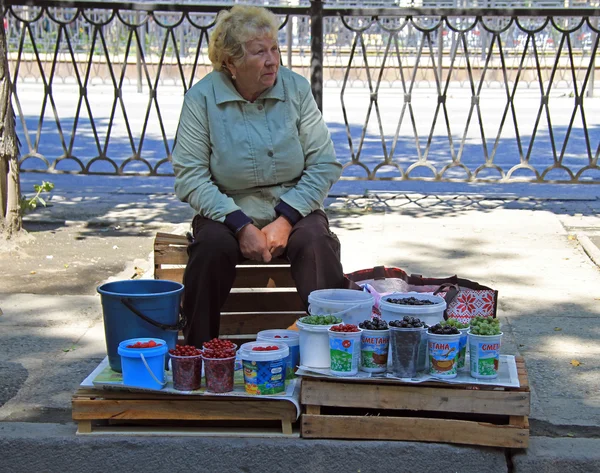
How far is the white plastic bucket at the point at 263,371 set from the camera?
11.0ft

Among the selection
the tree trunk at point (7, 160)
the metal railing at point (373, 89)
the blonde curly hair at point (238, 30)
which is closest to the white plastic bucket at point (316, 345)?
the blonde curly hair at point (238, 30)

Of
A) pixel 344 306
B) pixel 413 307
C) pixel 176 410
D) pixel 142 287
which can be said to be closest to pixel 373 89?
pixel 142 287

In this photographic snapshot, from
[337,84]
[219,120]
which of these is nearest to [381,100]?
[337,84]

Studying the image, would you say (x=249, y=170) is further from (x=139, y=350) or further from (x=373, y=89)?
(x=373, y=89)

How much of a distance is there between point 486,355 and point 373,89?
42.8 ft

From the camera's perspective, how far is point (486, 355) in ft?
11.0

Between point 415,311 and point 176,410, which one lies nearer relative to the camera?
point 176,410

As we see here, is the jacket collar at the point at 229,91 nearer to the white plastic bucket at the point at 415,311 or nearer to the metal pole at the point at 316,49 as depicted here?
the white plastic bucket at the point at 415,311

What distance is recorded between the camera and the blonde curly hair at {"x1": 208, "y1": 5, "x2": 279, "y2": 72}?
3.97 m

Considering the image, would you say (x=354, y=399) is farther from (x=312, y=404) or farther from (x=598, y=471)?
(x=598, y=471)

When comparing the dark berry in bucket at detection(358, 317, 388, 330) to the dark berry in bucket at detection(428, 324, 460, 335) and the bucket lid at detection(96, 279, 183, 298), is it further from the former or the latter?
the bucket lid at detection(96, 279, 183, 298)

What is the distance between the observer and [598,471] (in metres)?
3.28

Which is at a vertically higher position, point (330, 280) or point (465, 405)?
point (330, 280)

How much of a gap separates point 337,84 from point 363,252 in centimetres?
1709
